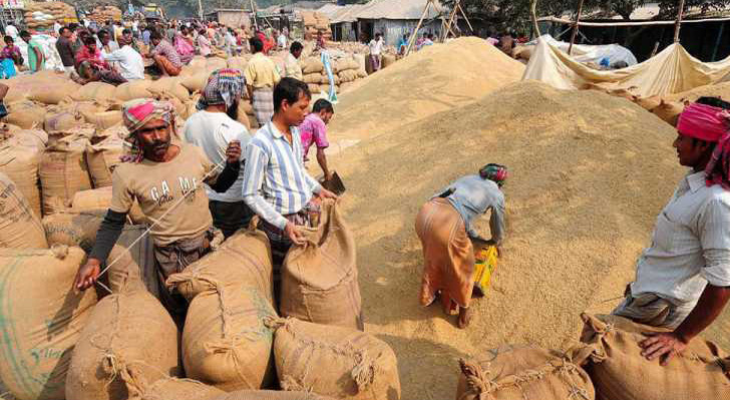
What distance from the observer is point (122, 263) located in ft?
6.80

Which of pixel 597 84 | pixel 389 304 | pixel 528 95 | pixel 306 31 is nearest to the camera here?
pixel 389 304

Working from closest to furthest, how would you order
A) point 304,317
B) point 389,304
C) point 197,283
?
point 197,283 < point 304,317 < point 389,304

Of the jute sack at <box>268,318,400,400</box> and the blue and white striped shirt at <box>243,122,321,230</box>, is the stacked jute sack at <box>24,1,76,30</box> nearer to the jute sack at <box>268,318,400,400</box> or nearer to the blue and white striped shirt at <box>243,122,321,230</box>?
the blue and white striped shirt at <box>243,122,321,230</box>

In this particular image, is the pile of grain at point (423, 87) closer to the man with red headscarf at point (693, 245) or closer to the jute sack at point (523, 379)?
the man with red headscarf at point (693, 245)

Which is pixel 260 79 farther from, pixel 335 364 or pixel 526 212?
pixel 335 364

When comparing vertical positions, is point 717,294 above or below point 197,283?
above

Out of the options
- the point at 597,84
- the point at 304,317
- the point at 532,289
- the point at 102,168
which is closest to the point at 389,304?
the point at 532,289

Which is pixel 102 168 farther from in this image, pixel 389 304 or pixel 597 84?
pixel 597 84

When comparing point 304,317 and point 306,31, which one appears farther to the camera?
point 306,31

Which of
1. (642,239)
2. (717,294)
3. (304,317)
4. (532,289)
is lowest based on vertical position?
(532,289)

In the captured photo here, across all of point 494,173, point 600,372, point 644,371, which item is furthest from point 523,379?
point 494,173

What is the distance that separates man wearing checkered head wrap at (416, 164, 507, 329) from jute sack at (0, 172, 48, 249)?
105 inches

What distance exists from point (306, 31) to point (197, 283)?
2777cm

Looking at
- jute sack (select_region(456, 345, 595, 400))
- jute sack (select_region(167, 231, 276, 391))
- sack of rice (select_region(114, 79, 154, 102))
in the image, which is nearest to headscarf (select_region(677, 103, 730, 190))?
jute sack (select_region(456, 345, 595, 400))
